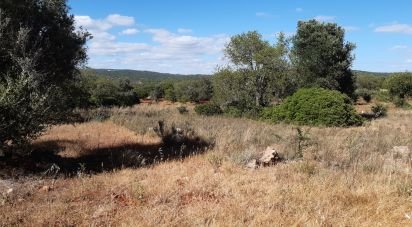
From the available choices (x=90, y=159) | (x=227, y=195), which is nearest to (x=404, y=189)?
(x=227, y=195)

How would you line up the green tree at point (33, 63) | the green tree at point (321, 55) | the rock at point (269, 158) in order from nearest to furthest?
the green tree at point (33, 63) < the rock at point (269, 158) < the green tree at point (321, 55)

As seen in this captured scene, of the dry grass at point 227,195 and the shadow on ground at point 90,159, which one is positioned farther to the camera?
the shadow on ground at point 90,159

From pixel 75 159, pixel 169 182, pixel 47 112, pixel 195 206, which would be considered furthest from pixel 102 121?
pixel 195 206

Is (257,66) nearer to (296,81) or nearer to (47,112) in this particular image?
(296,81)

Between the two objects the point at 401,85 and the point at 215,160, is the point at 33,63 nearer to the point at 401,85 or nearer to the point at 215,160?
the point at 215,160

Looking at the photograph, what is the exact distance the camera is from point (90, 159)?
33.4 ft

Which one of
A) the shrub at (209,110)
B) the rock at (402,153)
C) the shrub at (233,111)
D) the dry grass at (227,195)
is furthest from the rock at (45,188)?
the shrub at (209,110)

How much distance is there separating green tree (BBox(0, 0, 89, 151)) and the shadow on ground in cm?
53

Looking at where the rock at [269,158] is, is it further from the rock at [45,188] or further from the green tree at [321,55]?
the green tree at [321,55]

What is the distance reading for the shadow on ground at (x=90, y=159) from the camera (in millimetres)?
8234

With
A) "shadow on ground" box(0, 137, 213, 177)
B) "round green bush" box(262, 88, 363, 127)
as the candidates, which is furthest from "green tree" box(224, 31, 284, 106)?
"shadow on ground" box(0, 137, 213, 177)

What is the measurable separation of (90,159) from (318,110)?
13675 millimetres

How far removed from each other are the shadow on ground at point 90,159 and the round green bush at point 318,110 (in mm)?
9609

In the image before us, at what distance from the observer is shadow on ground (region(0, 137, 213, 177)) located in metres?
8.23
